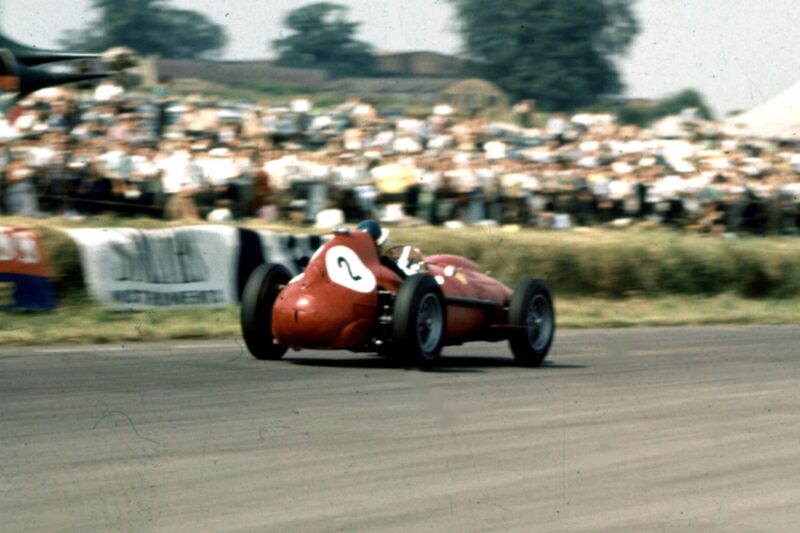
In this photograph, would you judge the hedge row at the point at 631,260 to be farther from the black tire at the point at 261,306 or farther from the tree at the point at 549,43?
the black tire at the point at 261,306

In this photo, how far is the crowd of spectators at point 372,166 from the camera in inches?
590

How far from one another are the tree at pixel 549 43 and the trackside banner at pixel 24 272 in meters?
13.8

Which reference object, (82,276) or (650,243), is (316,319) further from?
(650,243)

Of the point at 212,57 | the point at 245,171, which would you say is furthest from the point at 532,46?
the point at 245,171

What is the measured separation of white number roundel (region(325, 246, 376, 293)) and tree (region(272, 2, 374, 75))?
13.9m

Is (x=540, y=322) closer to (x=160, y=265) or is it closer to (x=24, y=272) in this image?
(x=160, y=265)

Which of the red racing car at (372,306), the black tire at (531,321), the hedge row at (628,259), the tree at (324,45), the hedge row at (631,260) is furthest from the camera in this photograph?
the tree at (324,45)

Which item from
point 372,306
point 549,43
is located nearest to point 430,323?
point 372,306

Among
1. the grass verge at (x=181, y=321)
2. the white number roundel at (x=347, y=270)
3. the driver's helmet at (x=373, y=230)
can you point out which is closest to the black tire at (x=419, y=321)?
the white number roundel at (x=347, y=270)

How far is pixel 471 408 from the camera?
26.1 ft

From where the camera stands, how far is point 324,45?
25391 mm

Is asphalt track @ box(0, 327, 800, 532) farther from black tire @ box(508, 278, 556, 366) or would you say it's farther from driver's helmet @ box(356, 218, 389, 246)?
driver's helmet @ box(356, 218, 389, 246)

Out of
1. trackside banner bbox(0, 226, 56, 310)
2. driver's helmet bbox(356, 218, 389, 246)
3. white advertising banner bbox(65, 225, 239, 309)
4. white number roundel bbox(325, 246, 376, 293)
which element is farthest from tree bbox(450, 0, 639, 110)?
white number roundel bbox(325, 246, 376, 293)

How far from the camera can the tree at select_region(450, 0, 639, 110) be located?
1035 inches
